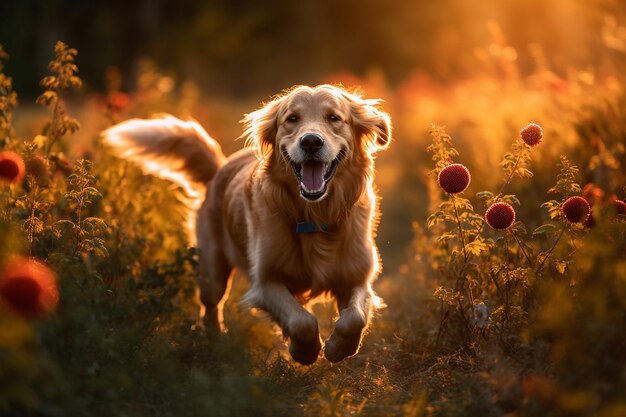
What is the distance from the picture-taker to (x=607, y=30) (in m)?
6.57

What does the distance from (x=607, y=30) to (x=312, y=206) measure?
3.52m

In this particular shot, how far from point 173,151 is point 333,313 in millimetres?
1757

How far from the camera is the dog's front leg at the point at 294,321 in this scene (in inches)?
162

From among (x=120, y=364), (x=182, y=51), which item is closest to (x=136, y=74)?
(x=182, y=51)

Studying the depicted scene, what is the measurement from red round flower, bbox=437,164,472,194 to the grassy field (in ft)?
0.49

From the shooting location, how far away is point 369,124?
475 cm

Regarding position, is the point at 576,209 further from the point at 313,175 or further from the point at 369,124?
the point at 369,124

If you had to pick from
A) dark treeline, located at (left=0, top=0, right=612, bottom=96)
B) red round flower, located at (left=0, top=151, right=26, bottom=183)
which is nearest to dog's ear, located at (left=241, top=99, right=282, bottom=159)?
red round flower, located at (left=0, top=151, right=26, bottom=183)

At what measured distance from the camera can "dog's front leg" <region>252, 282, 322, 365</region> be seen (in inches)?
162

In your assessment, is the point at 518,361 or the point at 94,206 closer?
the point at 518,361

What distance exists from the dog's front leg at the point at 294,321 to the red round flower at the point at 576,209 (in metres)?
1.42

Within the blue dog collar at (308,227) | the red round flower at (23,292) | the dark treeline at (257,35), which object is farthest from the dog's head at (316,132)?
the dark treeline at (257,35)

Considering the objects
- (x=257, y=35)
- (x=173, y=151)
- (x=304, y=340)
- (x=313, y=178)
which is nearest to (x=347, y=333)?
(x=304, y=340)

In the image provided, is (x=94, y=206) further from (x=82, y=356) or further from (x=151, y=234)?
(x=82, y=356)
